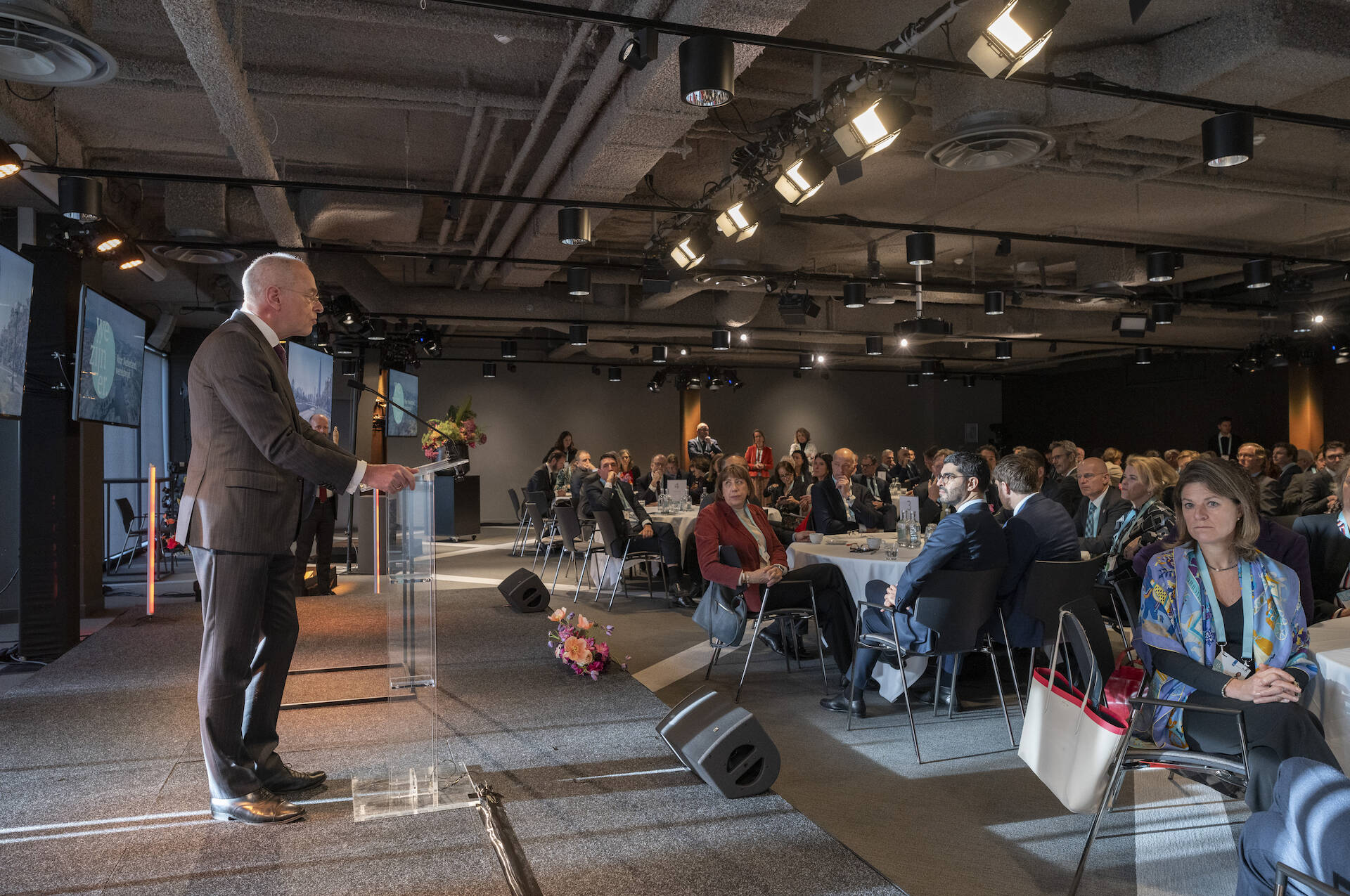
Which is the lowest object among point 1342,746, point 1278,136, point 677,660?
point 677,660

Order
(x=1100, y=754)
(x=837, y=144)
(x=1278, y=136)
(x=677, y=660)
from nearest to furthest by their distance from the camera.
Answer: (x=1100, y=754)
(x=837, y=144)
(x=677, y=660)
(x=1278, y=136)

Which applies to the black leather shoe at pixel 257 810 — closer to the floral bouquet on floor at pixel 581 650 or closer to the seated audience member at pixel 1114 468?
the floral bouquet on floor at pixel 581 650

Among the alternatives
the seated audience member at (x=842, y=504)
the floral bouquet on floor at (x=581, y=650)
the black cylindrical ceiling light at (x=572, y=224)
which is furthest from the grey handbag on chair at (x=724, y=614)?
the black cylindrical ceiling light at (x=572, y=224)

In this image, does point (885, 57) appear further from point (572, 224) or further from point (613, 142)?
point (572, 224)

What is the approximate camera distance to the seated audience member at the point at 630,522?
7719 millimetres

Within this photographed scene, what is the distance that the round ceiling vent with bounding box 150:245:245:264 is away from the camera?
809 centimetres

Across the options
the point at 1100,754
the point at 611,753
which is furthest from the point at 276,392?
the point at 1100,754

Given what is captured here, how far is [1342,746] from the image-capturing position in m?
2.50

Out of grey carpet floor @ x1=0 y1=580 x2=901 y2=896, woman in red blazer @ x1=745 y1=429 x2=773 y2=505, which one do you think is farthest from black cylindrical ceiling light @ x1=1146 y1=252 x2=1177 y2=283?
grey carpet floor @ x1=0 y1=580 x2=901 y2=896

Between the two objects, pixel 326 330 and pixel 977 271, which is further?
pixel 977 271

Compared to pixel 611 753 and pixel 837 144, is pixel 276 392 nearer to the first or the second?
pixel 611 753

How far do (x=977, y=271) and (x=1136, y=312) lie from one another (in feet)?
7.91

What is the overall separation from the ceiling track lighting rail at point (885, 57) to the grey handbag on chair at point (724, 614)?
2.82 metres

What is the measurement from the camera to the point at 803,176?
5.79m
